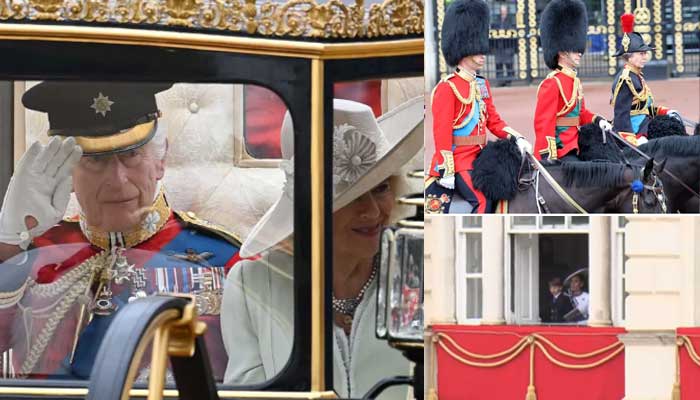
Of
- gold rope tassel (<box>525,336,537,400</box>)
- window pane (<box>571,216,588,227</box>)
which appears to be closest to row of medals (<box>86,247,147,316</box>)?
gold rope tassel (<box>525,336,537,400</box>)

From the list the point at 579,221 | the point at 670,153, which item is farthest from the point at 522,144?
the point at 670,153

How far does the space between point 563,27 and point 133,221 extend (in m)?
1.10

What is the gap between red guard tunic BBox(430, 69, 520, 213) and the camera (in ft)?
10.4

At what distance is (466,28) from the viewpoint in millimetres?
3037

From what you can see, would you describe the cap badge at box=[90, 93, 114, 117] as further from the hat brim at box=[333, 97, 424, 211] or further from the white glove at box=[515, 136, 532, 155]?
the white glove at box=[515, 136, 532, 155]

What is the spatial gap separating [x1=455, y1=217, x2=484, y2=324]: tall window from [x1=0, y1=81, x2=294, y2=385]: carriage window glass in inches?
16.1

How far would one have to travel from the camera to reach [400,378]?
324cm

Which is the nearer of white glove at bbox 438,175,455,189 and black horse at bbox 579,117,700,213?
white glove at bbox 438,175,455,189

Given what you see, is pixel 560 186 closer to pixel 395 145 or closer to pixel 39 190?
pixel 395 145

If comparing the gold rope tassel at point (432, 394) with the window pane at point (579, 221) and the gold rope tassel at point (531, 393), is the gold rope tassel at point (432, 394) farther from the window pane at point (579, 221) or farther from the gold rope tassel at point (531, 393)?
the window pane at point (579, 221)

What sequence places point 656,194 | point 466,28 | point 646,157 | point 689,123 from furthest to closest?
point 646,157, point 656,194, point 689,123, point 466,28

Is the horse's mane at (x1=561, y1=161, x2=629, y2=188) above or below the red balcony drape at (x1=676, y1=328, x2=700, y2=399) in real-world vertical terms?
above

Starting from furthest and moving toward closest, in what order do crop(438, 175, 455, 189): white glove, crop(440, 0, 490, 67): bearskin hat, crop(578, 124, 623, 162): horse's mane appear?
crop(578, 124, 623, 162): horse's mane < crop(438, 175, 455, 189): white glove < crop(440, 0, 490, 67): bearskin hat

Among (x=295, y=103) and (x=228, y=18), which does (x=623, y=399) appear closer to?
(x=295, y=103)
